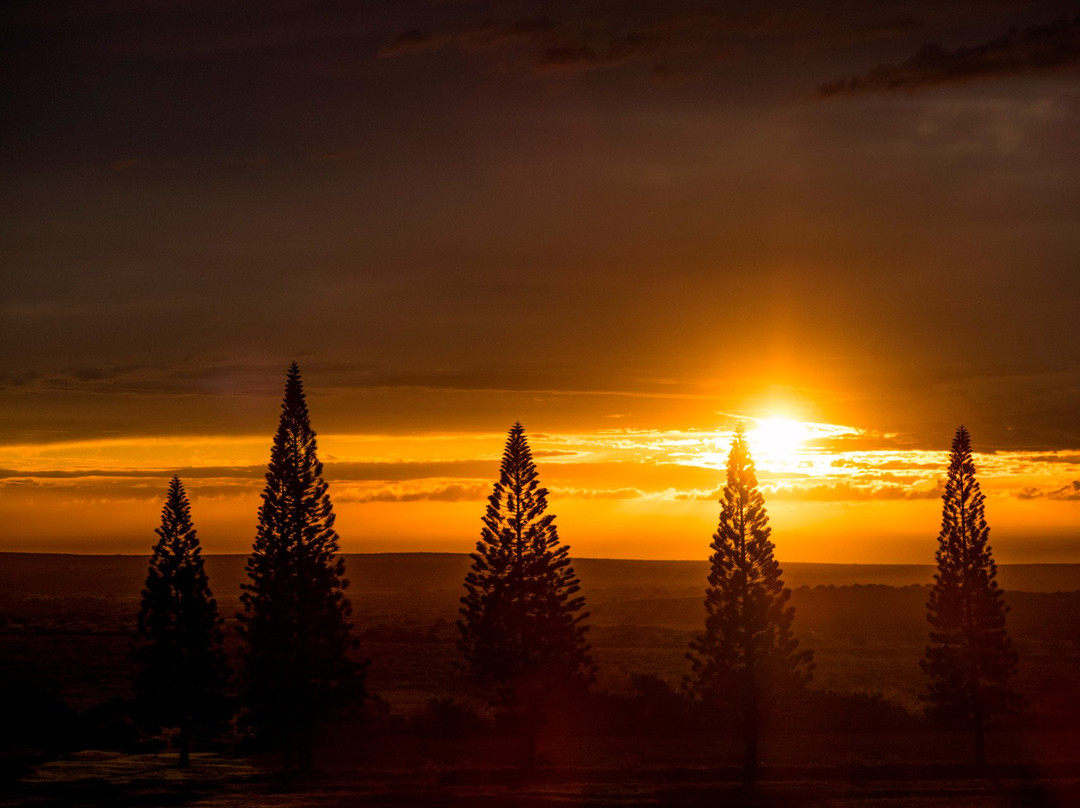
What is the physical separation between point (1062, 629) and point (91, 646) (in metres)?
78.1

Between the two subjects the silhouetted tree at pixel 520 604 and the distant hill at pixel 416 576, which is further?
the distant hill at pixel 416 576

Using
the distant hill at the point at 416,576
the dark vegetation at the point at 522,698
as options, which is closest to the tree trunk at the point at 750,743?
the dark vegetation at the point at 522,698

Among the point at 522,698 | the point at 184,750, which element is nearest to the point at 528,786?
the point at 522,698

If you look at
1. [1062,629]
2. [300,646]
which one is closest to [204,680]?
[300,646]

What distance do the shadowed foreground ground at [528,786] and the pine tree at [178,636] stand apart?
2888 mm

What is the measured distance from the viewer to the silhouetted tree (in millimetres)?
40469

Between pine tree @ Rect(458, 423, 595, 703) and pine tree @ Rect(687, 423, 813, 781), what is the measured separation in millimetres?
5074

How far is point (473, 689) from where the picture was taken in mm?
55156

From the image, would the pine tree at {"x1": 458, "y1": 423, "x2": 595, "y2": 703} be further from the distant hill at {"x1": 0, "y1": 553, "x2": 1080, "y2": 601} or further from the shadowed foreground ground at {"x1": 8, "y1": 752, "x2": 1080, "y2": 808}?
the distant hill at {"x1": 0, "y1": 553, "x2": 1080, "y2": 601}

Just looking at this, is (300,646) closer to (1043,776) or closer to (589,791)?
(589,791)

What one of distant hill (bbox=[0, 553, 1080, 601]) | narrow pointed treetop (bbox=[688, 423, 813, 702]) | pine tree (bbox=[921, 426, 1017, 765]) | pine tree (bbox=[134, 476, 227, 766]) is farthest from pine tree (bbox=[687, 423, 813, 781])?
distant hill (bbox=[0, 553, 1080, 601])

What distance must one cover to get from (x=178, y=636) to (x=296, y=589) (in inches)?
181

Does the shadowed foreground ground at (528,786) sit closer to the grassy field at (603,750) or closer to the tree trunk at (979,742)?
the grassy field at (603,750)

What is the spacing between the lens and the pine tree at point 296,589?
3956 centimetres
